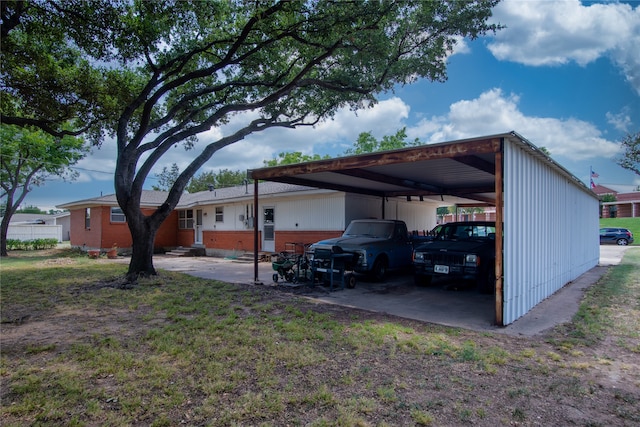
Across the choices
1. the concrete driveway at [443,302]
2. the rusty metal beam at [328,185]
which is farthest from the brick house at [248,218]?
the concrete driveway at [443,302]

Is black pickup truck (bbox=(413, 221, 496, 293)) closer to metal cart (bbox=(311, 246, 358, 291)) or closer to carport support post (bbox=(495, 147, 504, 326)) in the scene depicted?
metal cart (bbox=(311, 246, 358, 291))

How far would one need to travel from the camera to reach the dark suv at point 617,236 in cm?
2933

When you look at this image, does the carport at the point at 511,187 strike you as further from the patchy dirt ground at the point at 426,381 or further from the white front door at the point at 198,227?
→ the white front door at the point at 198,227

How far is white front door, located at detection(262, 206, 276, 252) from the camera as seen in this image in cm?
1742

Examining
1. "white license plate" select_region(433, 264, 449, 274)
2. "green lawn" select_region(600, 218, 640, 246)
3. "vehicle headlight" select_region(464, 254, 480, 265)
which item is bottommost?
"white license plate" select_region(433, 264, 449, 274)

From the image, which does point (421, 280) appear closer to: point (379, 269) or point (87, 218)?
point (379, 269)

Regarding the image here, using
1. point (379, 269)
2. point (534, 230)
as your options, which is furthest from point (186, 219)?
point (534, 230)

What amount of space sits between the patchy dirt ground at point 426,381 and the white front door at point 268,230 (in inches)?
445

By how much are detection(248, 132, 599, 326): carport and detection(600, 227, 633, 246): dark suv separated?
21578mm

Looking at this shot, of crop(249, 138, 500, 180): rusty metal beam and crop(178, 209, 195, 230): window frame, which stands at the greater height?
crop(249, 138, 500, 180): rusty metal beam

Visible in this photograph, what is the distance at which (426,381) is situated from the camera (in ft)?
12.9

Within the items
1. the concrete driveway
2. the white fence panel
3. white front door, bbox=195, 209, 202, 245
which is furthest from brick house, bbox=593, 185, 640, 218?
the white fence panel

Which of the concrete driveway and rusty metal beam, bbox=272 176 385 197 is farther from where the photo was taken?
rusty metal beam, bbox=272 176 385 197

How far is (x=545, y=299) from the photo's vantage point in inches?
325
